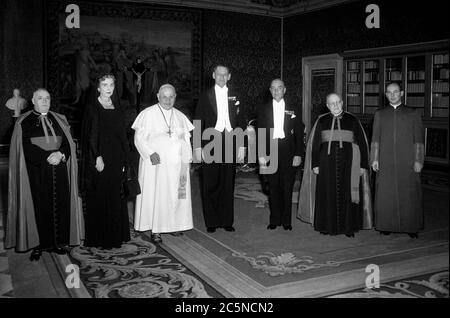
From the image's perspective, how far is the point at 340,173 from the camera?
200 inches

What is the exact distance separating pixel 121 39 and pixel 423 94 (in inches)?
264

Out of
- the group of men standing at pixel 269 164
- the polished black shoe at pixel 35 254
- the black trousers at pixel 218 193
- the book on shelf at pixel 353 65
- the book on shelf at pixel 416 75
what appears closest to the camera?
the polished black shoe at pixel 35 254

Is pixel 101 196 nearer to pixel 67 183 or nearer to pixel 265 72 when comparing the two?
pixel 67 183

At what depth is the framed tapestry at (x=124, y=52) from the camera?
10188mm

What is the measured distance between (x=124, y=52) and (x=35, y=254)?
7.43 m

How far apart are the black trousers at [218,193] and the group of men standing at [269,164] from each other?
11 mm

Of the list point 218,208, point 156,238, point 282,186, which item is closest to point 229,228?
point 218,208

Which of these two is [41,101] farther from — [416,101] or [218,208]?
[416,101]

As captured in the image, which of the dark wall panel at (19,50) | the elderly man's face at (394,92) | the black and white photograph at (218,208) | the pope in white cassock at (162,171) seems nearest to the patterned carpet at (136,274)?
the black and white photograph at (218,208)

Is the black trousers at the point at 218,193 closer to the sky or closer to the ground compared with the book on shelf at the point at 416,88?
closer to the ground

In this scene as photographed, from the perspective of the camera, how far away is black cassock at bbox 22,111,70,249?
168 inches

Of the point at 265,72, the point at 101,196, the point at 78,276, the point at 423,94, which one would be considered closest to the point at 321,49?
the point at 265,72

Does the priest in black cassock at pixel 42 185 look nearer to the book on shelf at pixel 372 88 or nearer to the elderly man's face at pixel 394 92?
the elderly man's face at pixel 394 92

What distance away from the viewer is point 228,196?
205 inches
